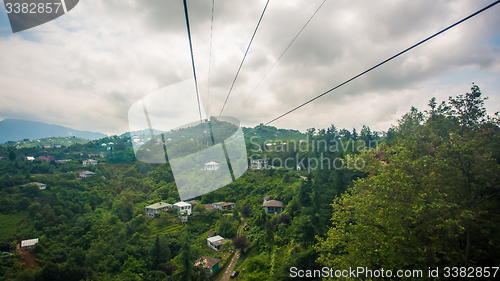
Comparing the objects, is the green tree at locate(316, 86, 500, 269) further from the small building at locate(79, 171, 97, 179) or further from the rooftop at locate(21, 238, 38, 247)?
the small building at locate(79, 171, 97, 179)

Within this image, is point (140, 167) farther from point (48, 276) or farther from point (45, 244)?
point (48, 276)

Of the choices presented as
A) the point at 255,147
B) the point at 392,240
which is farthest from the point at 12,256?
the point at 255,147

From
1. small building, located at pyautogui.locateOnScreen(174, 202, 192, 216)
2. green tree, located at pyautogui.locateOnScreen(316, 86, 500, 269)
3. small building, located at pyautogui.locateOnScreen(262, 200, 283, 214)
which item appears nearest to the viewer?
green tree, located at pyautogui.locateOnScreen(316, 86, 500, 269)

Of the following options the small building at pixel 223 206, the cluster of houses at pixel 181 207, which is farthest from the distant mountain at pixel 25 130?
the small building at pixel 223 206

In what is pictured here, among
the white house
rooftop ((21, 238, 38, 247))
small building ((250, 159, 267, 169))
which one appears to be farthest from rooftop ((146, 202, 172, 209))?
the white house

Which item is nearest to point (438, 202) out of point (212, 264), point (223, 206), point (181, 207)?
point (212, 264)

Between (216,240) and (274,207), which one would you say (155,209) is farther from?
(274,207)

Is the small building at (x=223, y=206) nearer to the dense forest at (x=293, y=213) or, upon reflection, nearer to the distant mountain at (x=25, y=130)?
the dense forest at (x=293, y=213)

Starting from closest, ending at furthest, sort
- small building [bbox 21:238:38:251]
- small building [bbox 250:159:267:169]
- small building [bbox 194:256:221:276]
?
small building [bbox 194:256:221:276] < small building [bbox 21:238:38:251] < small building [bbox 250:159:267:169]
